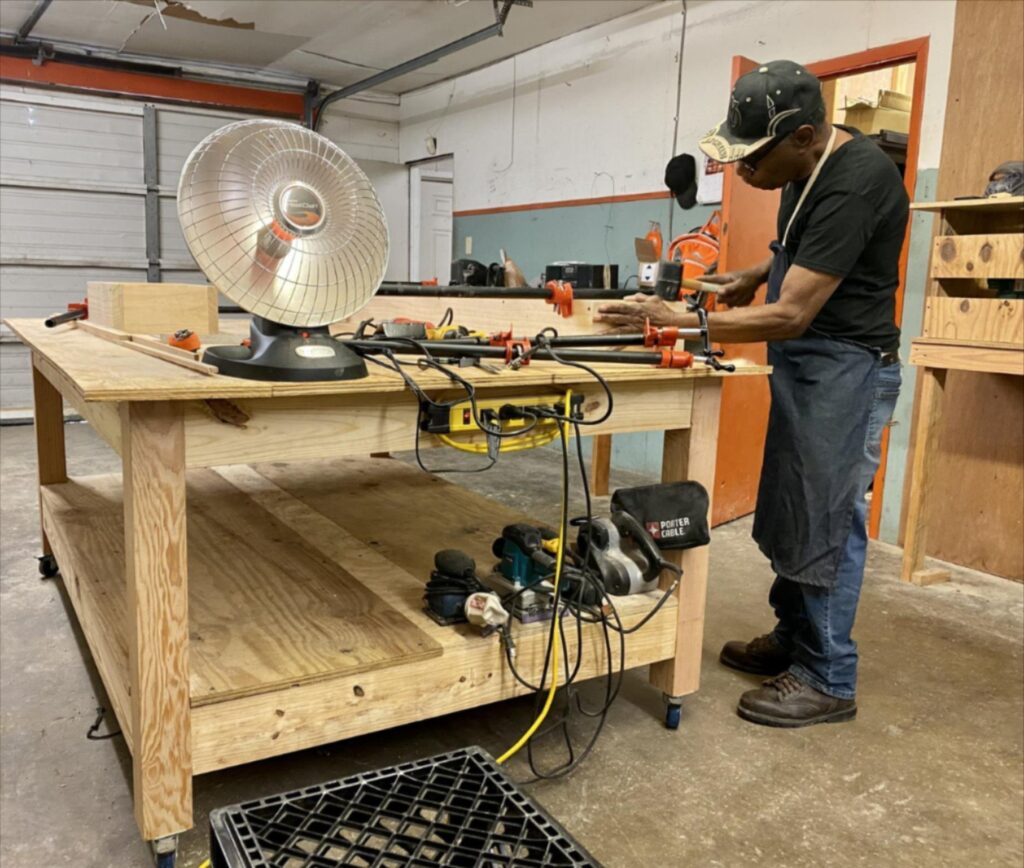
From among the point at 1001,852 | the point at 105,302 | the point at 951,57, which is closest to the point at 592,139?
the point at 951,57

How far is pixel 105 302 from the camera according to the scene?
7.99 feet

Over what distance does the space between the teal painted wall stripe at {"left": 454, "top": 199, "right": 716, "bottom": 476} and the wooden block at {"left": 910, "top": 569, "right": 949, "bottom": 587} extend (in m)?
1.75

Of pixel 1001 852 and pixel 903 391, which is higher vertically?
pixel 903 391

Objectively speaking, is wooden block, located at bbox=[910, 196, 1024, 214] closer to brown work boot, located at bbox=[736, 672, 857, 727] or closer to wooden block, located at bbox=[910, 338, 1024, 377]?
wooden block, located at bbox=[910, 338, 1024, 377]

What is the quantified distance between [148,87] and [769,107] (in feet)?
19.4

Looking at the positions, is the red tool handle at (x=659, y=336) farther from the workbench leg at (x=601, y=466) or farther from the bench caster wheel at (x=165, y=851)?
the workbench leg at (x=601, y=466)

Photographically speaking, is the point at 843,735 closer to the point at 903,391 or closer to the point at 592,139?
the point at 903,391

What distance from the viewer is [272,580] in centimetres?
184

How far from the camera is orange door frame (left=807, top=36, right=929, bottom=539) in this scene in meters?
3.22

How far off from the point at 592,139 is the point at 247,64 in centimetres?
312

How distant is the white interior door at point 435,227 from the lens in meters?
7.30

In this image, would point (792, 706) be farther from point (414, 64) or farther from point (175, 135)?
point (175, 135)

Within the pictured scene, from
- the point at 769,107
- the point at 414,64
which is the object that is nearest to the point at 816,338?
the point at 769,107

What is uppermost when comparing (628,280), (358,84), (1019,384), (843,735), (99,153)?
(358,84)
